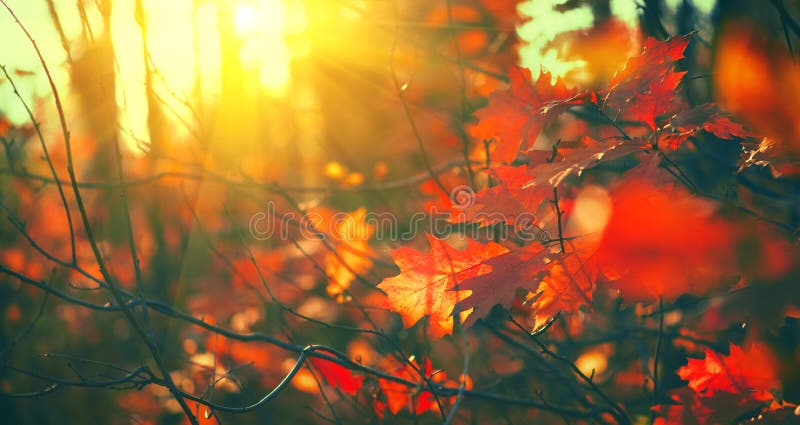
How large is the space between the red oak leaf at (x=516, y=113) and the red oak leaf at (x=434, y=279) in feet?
1.20

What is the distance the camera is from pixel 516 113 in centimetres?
172

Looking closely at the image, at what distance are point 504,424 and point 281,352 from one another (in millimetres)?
2014

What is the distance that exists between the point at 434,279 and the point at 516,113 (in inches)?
24.2

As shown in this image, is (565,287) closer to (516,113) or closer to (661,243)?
(661,243)

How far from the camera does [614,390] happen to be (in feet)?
9.84

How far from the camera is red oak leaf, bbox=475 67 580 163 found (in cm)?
163

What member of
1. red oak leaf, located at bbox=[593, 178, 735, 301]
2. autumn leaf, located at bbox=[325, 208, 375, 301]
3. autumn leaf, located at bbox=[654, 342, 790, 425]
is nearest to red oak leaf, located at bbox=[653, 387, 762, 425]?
autumn leaf, located at bbox=[654, 342, 790, 425]

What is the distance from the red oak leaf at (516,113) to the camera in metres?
1.63

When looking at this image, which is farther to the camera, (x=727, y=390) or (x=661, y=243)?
(x=727, y=390)

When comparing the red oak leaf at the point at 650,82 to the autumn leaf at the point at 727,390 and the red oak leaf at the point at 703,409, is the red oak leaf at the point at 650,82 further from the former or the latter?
the red oak leaf at the point at 703,409

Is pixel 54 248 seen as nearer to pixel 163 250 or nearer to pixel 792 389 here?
pixel 163 250

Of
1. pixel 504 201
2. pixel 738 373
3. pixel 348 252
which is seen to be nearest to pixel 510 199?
pixel 504 201

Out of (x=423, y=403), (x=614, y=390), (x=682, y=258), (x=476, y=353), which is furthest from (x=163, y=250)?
(x=682, y=258)

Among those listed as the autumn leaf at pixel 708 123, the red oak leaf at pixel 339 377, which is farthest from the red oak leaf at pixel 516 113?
the red oak leaf at pixel 339 377
